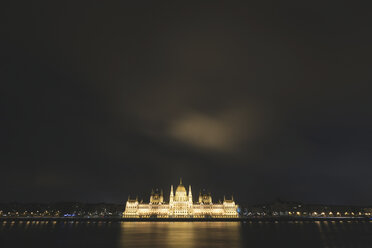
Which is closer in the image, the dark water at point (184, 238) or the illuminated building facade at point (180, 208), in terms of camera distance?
the dark water at point (184, 238)

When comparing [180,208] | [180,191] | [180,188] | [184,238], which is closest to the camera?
[184,238]

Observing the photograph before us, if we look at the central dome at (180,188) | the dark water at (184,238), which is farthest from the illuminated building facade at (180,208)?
the dark water at (184,238)

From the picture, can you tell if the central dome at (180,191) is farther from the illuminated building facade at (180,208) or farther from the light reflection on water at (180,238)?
the light reflection on water at (180,238)

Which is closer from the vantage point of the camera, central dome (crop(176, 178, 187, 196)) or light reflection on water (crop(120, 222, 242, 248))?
light reflection on water (crop(120, 222, 242, 248))

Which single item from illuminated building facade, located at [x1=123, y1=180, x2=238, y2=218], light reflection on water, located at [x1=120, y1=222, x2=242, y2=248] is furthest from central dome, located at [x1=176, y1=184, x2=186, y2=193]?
light reflection on water, located at [x1=120, y1=222, x2=242, y2=248]

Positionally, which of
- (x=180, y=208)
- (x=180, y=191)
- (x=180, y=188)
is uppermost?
(x=180, y=188)

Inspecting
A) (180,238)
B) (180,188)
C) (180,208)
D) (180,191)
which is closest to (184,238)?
(180,238)

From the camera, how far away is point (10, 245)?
36688mm

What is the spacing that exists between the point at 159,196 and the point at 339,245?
146 m

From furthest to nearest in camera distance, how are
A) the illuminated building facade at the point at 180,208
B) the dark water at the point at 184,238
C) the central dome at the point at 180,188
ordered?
the central dome at the point at 180,188, the illuminated building facade at the point at 180,208, the dark water at the point at 184,238

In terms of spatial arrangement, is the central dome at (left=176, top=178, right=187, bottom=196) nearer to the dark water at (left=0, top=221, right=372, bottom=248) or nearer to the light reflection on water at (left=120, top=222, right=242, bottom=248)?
the dark water at (left=0, top=221, right=372, bottom=248)

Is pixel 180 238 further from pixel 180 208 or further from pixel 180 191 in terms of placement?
pixel 180 191

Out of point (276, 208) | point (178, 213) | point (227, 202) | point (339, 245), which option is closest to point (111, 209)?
point (178, 213)

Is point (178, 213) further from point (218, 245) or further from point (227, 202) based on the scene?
point (218, 245)
